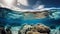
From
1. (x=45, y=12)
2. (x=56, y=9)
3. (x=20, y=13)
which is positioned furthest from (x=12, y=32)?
(x=56, y=9)

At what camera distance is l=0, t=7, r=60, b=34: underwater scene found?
1.56 m

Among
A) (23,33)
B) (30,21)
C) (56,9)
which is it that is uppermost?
(56,9)

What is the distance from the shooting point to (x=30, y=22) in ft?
5.16

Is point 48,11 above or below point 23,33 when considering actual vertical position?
above

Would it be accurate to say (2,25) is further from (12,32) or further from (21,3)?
(21,3)

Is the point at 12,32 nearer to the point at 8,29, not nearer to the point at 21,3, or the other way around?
the point at 8,29

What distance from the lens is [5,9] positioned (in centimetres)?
158

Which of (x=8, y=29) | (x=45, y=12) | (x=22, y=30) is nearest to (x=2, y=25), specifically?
(x=8, y=29)

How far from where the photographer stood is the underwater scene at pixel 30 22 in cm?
156

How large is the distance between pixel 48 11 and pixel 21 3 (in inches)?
11.2

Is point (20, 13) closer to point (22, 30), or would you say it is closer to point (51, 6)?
point (22, 30)

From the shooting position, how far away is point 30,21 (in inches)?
61.9

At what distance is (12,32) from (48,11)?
421 millimetres

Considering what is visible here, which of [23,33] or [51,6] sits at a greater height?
[51,6]
